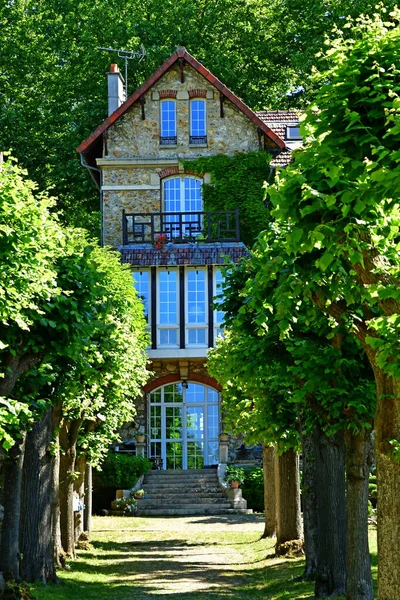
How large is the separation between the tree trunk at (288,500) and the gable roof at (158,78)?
20.6 m

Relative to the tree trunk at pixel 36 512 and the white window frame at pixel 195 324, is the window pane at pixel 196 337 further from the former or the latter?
the tree trunk at pixel 36 512

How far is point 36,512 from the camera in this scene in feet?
60.0

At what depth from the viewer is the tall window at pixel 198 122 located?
42.0 meters

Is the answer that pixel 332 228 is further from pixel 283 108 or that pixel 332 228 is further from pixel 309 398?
pixel 283 108

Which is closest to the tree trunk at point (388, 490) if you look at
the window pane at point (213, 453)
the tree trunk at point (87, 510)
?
the tree trunk at point (87, 510)

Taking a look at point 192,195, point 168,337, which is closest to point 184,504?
point 168,337

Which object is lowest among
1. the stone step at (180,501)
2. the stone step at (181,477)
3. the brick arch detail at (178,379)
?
the stone step at (180,501)

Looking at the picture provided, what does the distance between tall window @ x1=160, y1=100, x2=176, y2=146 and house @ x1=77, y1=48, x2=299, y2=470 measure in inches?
1.4

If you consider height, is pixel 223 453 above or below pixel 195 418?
below

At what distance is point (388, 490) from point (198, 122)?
3197cm

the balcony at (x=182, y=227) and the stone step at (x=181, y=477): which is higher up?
the balcony at (x=182, y=227)

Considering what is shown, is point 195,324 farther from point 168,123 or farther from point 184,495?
point 168,123

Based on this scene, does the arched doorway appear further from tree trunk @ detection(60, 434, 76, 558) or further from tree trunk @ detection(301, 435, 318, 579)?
tree trunk @ detection(301, 435, 318, 579)

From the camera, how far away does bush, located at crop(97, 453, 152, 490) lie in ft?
118
